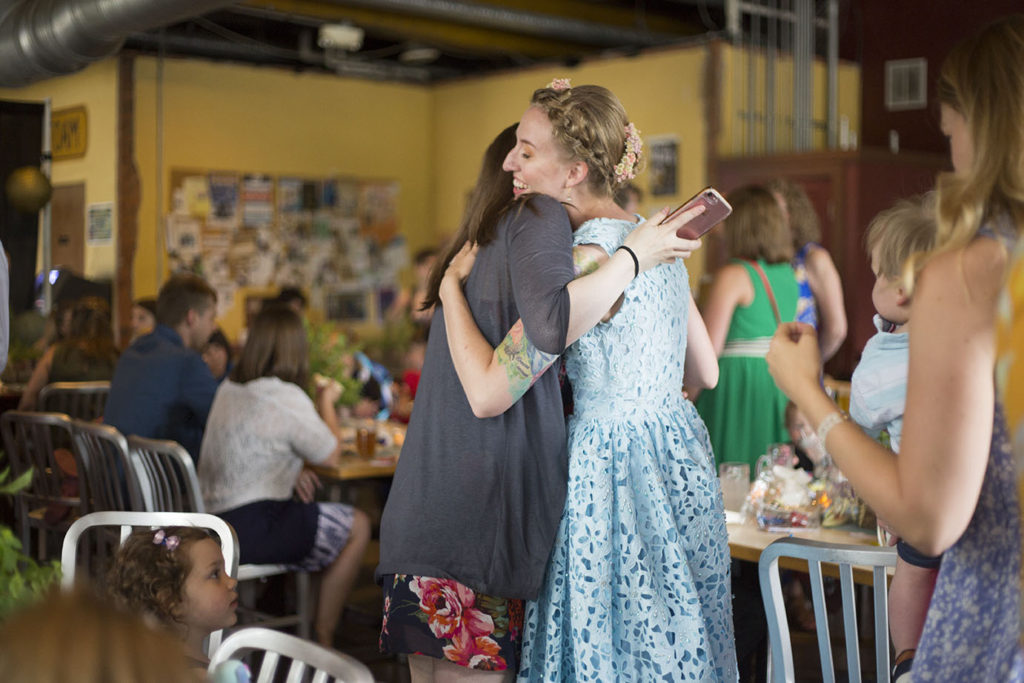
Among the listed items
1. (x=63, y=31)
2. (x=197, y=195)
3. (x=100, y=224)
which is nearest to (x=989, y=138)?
(x=63, y=31)

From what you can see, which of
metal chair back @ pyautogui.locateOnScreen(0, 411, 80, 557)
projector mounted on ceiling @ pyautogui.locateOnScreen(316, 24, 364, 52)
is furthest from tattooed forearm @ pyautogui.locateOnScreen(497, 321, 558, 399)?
projector mounted on ceiling @ pyautogui.locateOnScreen(316, 24, 364, 52)

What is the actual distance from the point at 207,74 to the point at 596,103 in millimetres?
6358

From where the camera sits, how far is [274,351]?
4.01 meters

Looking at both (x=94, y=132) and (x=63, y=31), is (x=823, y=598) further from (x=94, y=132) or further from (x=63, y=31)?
(x=94, y=132)

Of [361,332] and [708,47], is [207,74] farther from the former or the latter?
[708,47]

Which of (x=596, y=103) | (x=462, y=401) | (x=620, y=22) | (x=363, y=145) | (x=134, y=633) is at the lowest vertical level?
(x=134, y=633)

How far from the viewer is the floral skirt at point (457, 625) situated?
78.4 inches

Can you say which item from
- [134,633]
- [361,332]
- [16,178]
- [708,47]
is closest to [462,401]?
[134,633]

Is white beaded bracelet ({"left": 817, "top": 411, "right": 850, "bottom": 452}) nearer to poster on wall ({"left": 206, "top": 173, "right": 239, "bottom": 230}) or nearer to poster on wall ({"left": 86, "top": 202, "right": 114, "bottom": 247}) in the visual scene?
poster on wall ({"left": 86, "top": 202, "right": 114, "bottom": 247})

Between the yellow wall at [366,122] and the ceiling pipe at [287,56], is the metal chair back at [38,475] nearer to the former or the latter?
the yellow wall at [366,122]

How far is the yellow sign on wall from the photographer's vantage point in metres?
4.97

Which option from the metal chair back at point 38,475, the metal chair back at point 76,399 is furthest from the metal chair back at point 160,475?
the metal chair back at point 76,399

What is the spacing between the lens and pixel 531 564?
197cm

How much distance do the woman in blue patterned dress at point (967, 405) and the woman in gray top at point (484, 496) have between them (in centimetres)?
66
